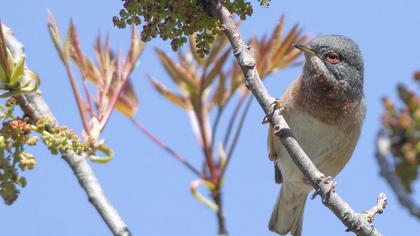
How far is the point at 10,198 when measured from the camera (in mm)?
2199

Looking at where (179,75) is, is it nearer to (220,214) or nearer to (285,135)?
(220,214)

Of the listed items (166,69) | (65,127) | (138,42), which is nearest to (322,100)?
(166,69)

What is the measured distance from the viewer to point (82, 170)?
277 cm

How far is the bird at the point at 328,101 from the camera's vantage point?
447 cm

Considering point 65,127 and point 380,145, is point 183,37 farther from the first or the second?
point 380,145

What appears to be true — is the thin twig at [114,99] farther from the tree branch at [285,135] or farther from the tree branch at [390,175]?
the tree branch at [390,175]

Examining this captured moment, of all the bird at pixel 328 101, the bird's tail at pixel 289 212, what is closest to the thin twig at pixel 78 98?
the bird at pixel 328 101

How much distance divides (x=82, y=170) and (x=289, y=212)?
2861mm

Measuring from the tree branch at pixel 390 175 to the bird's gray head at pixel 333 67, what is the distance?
2484 millimetres

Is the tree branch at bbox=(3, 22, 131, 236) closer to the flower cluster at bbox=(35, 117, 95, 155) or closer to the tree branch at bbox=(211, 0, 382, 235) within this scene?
the flower cluster at bbox=(35, 117, 95, 155)

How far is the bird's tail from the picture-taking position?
510 centimetres

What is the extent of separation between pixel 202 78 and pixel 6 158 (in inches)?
54.6

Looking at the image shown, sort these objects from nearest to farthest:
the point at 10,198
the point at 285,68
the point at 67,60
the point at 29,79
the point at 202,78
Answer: the point at 10,198
the point at 29,79
the point at 67,60
the point at 202,78
the point at 285,68

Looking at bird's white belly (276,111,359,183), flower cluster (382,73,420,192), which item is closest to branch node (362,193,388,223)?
flower cluster (382,73,420,192)
